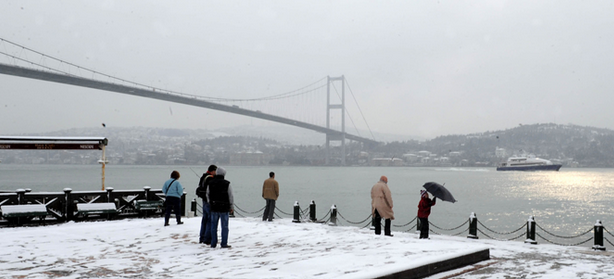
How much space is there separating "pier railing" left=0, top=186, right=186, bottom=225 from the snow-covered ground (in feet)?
3.39

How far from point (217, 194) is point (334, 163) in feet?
337

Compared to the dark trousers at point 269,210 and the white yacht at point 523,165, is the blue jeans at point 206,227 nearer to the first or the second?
the dark trousers at point 269,210

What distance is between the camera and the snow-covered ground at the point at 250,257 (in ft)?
17.9

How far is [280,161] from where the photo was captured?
5197 inches

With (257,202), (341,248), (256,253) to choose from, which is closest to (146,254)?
(256,253)

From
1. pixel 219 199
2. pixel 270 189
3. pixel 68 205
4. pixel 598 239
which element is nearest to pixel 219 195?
pixel 219 199

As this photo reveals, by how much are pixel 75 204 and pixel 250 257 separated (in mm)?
5845

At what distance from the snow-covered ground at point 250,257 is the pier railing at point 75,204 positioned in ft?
3.39

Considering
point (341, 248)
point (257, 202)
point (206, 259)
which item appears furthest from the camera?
point (257, 202)

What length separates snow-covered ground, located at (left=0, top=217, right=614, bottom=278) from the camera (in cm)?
545

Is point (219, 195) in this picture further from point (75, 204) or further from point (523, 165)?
point (523, 165)

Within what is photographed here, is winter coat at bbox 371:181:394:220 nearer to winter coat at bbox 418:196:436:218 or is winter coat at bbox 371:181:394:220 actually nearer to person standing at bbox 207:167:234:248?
winter coat at bbox 418:196:436:218

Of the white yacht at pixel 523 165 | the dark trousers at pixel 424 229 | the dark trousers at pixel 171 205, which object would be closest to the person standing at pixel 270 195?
the dark trousers at pixel 171 205

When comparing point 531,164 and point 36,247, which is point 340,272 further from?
point 531,164
